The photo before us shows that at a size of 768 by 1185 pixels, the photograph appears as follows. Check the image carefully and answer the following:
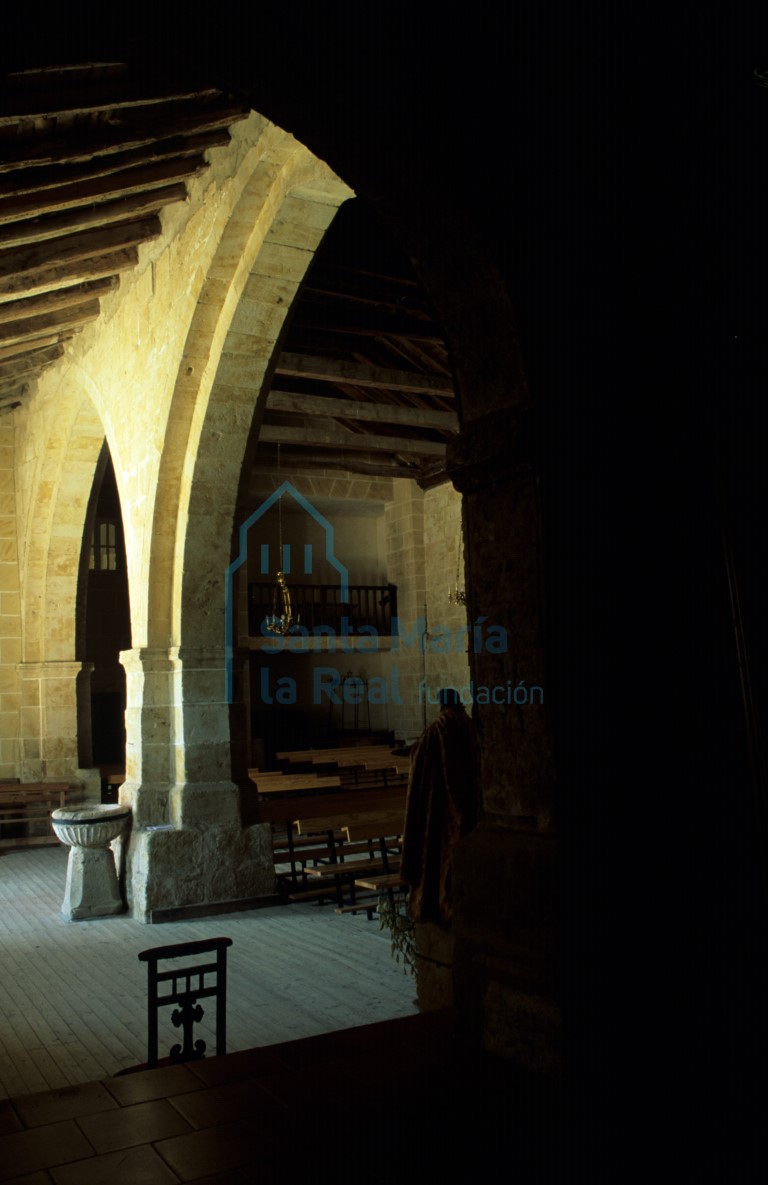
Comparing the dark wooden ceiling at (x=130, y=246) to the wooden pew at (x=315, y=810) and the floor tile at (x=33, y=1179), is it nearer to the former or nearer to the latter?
the floor tile at (x=33, y=1179)

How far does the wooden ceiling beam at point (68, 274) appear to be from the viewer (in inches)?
253

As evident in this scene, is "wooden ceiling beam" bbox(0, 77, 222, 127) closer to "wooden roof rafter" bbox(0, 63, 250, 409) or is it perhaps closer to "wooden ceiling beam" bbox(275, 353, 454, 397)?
"wooden roof rafter" bbox(0, 63, 250, 409)

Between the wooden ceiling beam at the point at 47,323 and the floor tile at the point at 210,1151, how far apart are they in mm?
6857

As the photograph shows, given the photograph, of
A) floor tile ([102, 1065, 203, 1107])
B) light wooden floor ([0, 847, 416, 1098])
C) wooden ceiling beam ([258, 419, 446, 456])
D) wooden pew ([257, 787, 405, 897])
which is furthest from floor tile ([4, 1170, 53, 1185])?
wooden ceiling beam ([258, 419, 446, 456])

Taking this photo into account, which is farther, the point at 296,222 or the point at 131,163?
the point at 296,222

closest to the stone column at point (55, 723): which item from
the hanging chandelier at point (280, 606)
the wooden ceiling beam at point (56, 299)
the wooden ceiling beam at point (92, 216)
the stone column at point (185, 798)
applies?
the hanging chandelier at point (280, 606)

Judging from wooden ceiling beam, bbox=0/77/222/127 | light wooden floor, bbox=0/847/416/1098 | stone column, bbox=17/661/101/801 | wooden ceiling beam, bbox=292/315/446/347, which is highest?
wooden ceiling beam, bbox=292/315/446/347

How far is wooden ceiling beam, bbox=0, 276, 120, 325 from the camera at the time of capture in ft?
23.3

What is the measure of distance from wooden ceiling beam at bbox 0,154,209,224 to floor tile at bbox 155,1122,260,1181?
468 cm

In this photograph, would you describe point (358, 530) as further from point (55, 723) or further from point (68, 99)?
point (68, 99)

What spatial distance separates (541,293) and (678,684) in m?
1.16

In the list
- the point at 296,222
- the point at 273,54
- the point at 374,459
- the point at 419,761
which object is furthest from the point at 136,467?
the point at 374,459

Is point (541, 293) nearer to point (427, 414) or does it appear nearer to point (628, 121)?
point (628, 121)

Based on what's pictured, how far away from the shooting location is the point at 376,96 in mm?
2600
